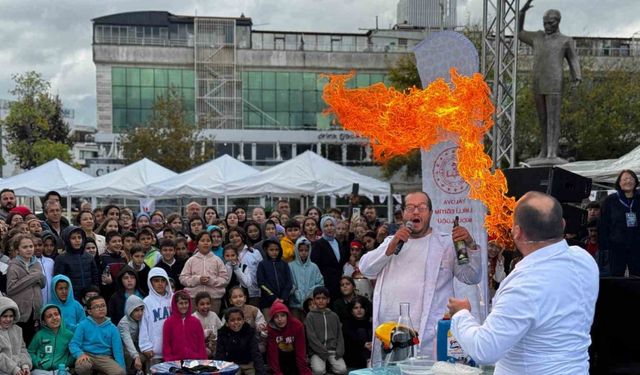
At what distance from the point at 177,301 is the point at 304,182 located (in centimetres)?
804

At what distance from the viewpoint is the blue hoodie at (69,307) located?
762 centimetres

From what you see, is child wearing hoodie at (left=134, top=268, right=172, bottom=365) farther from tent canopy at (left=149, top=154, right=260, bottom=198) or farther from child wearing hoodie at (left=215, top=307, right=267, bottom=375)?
tent canopy at (left=149, top=154, right=260, bottom=198)

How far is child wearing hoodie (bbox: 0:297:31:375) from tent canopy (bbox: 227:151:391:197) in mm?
8834

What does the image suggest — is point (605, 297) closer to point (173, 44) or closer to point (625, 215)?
point (625, 215)

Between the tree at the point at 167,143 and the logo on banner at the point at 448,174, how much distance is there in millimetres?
29175

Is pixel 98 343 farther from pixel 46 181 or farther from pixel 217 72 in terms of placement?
pixel 217 72

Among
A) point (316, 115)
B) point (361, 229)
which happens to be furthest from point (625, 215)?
point (316, 115)

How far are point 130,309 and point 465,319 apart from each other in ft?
18.8

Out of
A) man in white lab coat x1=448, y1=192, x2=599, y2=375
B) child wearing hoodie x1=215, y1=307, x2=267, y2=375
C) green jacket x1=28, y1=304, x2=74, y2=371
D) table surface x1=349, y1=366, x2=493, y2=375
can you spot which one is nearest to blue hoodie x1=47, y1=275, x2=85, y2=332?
green jacket x1=28, y1=304, x2=74, y2=371

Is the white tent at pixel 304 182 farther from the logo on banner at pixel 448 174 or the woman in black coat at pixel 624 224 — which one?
the logo on banner at pixel 448 174

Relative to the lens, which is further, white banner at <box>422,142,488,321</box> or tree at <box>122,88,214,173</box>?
tree at <box>122,88,214,173</box>

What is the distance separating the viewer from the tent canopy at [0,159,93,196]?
16.0 m

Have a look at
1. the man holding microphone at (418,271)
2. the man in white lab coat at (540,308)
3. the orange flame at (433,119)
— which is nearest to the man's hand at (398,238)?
the man holding microphone at (418,271)

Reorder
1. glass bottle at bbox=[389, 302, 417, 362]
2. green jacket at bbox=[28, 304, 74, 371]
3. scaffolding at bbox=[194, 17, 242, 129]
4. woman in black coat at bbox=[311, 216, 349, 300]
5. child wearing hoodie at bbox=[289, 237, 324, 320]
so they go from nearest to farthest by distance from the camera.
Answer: glass bottle at bbox=[389, 302, 417, 362], green jacket at bbox=[28, 304, 74, 371], child wearing hoodie at bbox=[289, 237, 324, 320], woman in black coat at bbox=[311, 216, 349, 300], scaffolding at bbox=[194, 17, 242, 129]
